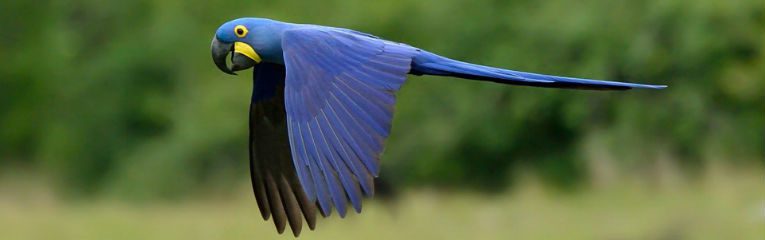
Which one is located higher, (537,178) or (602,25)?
(602,25)

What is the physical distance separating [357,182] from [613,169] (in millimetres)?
7519

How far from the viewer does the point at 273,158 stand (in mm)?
5871

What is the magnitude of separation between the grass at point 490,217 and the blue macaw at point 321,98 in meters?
3.81

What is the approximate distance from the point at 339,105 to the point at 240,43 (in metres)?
0.58

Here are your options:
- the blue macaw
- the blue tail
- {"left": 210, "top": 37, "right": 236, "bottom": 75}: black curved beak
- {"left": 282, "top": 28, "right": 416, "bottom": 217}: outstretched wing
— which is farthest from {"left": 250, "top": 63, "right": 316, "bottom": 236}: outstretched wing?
the blue tail

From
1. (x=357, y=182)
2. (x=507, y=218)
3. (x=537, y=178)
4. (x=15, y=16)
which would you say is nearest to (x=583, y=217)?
(x=507, y=218)

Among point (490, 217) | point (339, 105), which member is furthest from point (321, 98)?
point (490, 217)

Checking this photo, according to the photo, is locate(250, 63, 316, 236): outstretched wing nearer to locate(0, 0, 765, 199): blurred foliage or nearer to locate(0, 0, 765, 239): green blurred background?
locate(0, 0, 765, 239): green blurred background

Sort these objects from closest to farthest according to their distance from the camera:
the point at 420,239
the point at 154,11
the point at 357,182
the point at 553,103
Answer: the point at 357,182 < the point at 420,239 < the point at 553,103 < the point at 154,11

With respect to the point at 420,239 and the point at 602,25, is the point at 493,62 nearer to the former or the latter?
the point at 602,25

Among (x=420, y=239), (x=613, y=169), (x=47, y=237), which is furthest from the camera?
(x=613, y=169)

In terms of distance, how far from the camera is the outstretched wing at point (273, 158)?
5.77m

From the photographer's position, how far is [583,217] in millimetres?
10508

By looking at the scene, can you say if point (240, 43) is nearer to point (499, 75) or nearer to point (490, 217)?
point (499, 75)
